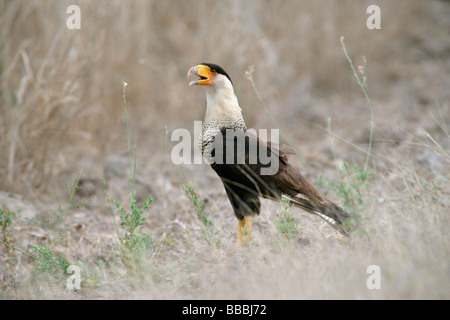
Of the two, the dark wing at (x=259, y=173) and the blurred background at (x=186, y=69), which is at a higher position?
the blurred background at (x=186, y=69)

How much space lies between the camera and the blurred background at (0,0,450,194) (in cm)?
502

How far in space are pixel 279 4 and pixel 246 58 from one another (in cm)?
188

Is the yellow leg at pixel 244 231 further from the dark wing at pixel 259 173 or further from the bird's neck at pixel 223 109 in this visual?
the bird's neck at pixel 223 109

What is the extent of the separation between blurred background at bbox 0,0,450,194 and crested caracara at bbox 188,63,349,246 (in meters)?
0.91

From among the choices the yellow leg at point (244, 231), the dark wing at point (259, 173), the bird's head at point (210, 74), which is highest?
the bird's head at point (210, 74)

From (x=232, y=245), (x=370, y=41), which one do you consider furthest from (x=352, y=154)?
(x=370, y=41)

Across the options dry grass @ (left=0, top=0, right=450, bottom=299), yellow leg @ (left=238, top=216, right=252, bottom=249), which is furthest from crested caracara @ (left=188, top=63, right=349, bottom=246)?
dry grass @ (left=0, top=0, right=450, bottom=299)

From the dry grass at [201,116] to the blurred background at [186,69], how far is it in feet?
0.08

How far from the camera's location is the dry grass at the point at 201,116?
2846 mm

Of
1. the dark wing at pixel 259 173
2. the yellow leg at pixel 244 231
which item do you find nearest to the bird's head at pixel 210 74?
the dark wing at pixel 259 173

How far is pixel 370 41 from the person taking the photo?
27.4 feet

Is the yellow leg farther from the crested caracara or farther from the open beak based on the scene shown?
the open beak

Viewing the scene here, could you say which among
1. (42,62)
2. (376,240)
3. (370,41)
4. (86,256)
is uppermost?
(370,41)

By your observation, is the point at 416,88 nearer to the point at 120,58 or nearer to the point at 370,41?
the point at 370,41
